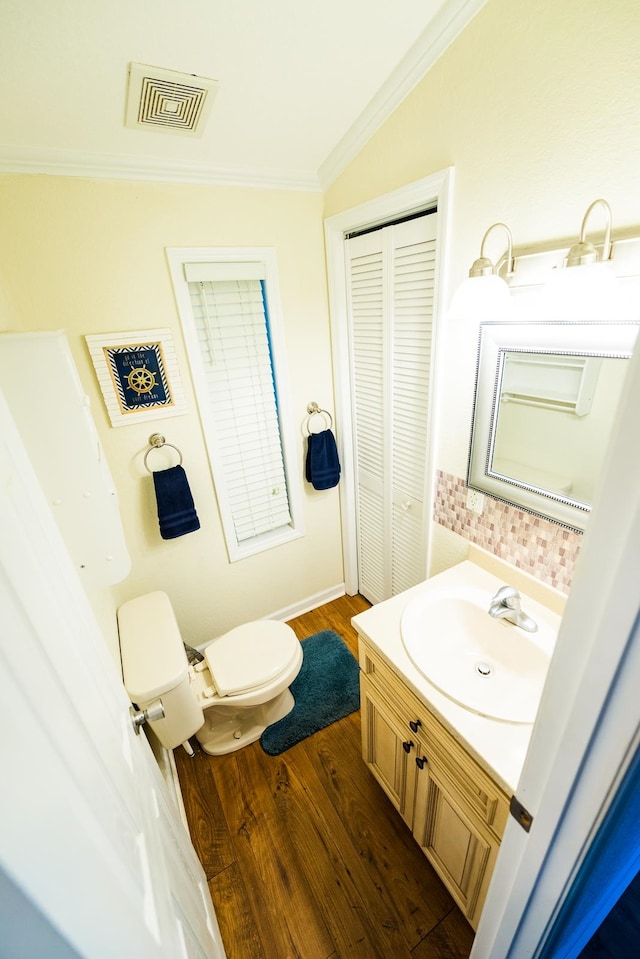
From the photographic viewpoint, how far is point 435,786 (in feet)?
3.68

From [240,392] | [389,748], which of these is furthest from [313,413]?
[389,748]

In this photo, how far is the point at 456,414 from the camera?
139cm

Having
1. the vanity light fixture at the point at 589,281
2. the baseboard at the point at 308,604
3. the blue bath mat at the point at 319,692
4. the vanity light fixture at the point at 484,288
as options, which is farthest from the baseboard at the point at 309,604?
the vanity light fixture at the point at 589,281

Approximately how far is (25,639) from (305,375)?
5.81ft

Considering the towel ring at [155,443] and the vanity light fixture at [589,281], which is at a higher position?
the vanity light fixture at [589,281]

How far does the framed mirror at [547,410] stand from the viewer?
96 cm

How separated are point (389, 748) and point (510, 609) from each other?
2.12 feet

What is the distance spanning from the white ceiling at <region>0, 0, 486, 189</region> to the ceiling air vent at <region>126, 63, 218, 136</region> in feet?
0.07

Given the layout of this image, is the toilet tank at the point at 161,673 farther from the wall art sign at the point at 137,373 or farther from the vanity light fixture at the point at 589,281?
the vanity light fixture at the point at 589,281

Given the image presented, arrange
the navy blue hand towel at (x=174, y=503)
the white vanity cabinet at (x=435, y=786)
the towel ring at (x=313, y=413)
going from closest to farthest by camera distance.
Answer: the white vanity cabinet at (x=435, y=786) → the navy blue hand towel at (x=174, y=503) → the towel ring at (x=313, y=413)

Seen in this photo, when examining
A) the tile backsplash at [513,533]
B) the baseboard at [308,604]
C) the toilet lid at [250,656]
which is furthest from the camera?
the baseboard at [308,604]

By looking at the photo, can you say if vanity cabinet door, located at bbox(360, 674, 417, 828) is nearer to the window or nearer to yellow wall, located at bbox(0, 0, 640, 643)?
yellow wall, located at bbox(0, 0, 640, 643)

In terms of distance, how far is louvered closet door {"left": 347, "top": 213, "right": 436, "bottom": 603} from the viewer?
4.82ft

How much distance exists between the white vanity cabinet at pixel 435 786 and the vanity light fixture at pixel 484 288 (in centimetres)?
106
